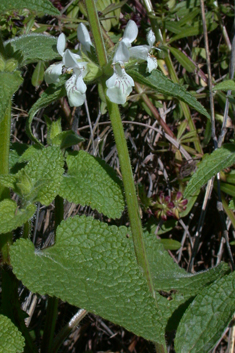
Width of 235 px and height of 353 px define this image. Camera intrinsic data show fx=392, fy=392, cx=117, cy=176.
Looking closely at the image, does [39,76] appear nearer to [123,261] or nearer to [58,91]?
[58,91]

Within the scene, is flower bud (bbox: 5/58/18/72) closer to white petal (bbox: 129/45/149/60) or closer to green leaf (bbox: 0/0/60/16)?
green leaf (bbox: 0/0/60/16)

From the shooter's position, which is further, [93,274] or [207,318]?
[207,318]

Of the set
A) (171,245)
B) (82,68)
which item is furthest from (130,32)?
(171,245)

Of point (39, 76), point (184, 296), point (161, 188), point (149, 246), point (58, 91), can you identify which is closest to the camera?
point (58, 91)

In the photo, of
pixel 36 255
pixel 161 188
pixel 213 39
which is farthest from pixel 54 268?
pixel 213 39

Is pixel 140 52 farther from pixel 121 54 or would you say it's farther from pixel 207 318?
pixel 207 318

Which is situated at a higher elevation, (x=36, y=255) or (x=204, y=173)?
(x=36, y=255)

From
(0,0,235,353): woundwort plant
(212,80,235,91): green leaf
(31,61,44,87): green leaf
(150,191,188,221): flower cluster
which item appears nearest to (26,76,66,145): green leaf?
(0,0,235,353): woundwort plant
